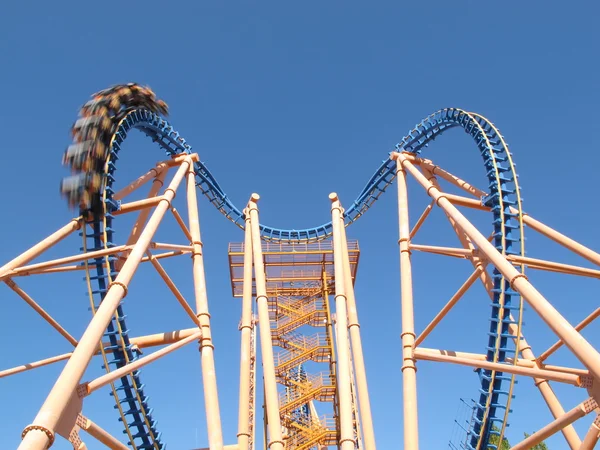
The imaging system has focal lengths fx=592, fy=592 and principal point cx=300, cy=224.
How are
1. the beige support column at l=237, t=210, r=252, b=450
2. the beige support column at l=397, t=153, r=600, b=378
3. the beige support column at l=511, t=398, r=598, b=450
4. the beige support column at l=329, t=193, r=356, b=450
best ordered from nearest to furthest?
the beige support column at l=397, t=153, r=600, b=378
the beige support column at l=511, t=398, r=598, b=450
the beige support column at l=329, t=193, r=356, b=450
the beige support column at l=237, t=210, r=252, b=450

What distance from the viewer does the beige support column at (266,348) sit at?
31.4 feet

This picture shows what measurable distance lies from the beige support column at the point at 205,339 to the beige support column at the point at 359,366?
281 centimetres

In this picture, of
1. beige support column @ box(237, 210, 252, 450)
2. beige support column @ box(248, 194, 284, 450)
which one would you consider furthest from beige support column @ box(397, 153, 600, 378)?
beige support column @ box(237, 210, 252, 450)

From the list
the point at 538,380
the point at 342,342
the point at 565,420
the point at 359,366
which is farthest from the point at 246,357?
the point at 565,420

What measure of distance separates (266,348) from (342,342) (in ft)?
4.60

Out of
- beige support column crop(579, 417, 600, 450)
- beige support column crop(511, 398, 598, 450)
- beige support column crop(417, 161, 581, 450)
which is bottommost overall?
beige support column crop(579, 417, 600, 450)

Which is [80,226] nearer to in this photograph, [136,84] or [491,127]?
[136,84]

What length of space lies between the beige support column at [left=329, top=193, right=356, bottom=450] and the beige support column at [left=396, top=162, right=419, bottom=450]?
95 centimetres

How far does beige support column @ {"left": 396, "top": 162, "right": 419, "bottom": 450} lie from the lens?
30.5 feet

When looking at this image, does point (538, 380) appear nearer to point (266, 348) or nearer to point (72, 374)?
point (266, 348)

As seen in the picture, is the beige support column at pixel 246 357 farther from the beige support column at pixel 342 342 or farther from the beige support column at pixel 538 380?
the beige support column at pixel 538 380

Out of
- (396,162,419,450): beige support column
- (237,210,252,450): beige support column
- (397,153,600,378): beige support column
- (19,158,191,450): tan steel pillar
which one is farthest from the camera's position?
(237,210,252,450): beige support column

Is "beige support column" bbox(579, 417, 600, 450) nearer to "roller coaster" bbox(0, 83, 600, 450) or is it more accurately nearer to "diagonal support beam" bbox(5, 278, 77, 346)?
"roller coaster" bbox(0, 83, 600, 450)

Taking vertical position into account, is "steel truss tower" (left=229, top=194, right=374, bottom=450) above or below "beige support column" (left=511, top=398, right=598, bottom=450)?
above
